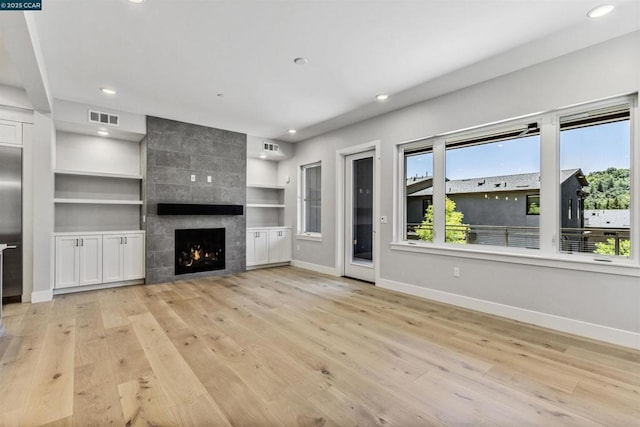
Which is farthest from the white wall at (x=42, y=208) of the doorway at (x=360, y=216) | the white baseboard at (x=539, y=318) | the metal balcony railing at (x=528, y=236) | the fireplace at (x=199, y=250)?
the metal balcony railing at (x=528, y=236)

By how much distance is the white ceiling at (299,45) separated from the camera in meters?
2.39

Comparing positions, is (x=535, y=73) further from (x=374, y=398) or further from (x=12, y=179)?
(x=12, y=179)

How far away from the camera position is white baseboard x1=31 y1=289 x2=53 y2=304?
3.93m

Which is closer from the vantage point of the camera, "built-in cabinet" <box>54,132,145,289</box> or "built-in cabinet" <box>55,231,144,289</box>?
"built-in cabinet" <box>55,231,144,289</box>

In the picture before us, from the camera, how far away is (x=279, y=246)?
654 centimetres

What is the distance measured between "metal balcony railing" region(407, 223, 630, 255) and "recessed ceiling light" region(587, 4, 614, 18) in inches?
74.3

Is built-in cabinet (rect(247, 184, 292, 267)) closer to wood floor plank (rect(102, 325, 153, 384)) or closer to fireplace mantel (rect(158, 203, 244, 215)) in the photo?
fireplace mantel (rect(158, 203, 244, 215))

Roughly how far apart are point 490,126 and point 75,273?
6.04 meters

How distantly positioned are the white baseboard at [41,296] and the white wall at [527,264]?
472cm

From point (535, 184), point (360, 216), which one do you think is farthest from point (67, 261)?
Result: point (535, 184)

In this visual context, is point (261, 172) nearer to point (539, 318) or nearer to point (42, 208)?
point (42, 208)

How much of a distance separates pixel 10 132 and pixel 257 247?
13.1 feet

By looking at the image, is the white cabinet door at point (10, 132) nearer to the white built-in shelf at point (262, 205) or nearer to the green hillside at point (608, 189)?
the white built-in shelf at point (262, 205)

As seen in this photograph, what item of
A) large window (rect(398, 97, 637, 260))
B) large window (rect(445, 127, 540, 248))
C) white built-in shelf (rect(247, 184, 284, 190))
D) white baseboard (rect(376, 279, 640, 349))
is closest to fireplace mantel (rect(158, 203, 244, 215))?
white built-in shelf (rect(247, 184, 284, 190))
